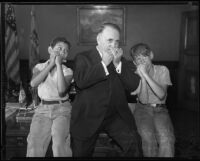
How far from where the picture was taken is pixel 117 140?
2100 millimetres

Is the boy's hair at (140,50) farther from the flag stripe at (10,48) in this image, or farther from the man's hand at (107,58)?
the flag stripe at (10,48)

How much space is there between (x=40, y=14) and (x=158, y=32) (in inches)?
32.7

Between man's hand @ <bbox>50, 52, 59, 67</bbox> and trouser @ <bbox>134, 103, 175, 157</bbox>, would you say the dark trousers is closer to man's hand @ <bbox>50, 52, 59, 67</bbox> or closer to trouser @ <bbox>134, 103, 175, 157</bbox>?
trouser @ <bbox>134, 103, 175, 157</bbox>

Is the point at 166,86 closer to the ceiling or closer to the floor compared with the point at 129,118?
closer to the ceiling

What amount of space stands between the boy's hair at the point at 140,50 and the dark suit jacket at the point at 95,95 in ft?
0.36

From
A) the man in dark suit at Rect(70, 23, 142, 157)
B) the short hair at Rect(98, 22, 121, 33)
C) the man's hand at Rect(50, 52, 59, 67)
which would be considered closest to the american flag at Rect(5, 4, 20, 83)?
the man's hand at Rect(50, 52, 59, 67)

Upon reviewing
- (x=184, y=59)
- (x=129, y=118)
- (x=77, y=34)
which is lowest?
(x=129, y=118)

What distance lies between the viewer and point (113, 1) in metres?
2.02

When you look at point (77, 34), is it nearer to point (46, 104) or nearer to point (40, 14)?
point (40, 14)

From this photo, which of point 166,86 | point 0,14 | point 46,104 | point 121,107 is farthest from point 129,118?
point 0,14

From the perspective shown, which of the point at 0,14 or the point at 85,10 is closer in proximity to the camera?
the point at 0,14

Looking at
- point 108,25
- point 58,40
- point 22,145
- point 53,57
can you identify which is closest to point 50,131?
point 22,145

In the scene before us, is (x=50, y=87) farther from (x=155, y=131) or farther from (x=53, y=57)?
(x=155, y=131)

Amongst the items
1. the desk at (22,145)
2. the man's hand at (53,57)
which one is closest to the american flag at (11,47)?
the man's hand at (53,57)
